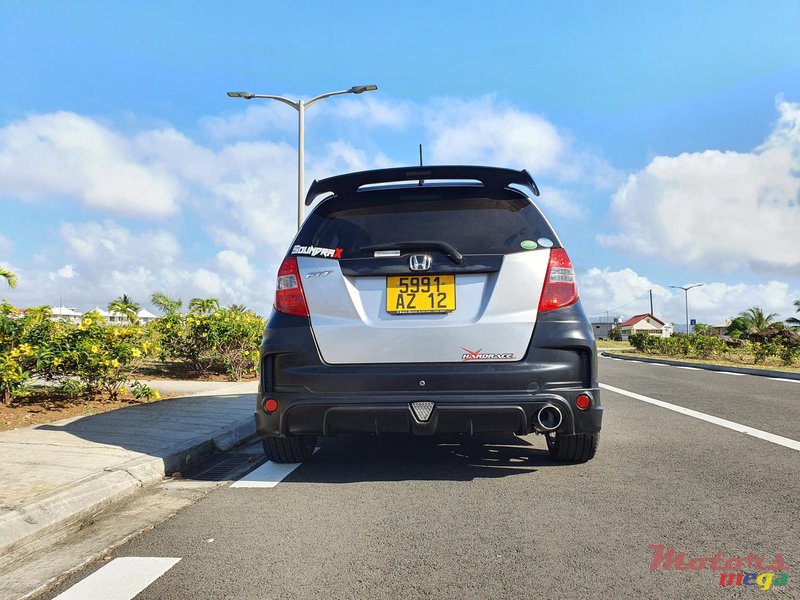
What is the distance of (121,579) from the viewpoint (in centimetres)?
271

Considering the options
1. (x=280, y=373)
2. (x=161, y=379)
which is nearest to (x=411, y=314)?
(x=280, y=373)

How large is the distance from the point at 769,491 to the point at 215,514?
3323 millimetres

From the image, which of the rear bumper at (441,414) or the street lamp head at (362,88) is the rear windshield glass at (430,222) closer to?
the rear bumper at (441,414)

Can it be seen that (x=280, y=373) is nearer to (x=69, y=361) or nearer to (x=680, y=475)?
(x=680, y=475)

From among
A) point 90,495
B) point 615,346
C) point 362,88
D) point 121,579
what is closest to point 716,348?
point 362,88

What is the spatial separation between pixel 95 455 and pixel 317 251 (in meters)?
2.28

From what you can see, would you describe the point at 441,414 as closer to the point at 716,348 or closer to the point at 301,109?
the point at 301,109

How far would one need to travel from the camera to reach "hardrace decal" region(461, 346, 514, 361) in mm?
4000

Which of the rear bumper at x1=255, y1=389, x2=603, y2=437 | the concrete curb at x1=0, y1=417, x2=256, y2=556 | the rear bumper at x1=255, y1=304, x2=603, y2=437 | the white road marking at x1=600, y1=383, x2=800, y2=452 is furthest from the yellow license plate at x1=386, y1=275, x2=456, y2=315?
the white road marking at x1=600, y1=383, x2=800, y2=452

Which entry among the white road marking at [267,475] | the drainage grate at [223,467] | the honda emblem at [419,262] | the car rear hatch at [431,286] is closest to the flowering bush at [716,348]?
the car rear hatch at [431,286]

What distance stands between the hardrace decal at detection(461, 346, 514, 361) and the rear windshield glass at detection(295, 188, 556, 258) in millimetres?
619

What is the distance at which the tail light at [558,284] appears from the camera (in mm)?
4070

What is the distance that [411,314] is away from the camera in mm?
4043

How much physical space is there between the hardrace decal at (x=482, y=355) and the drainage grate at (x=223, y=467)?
1.93m
